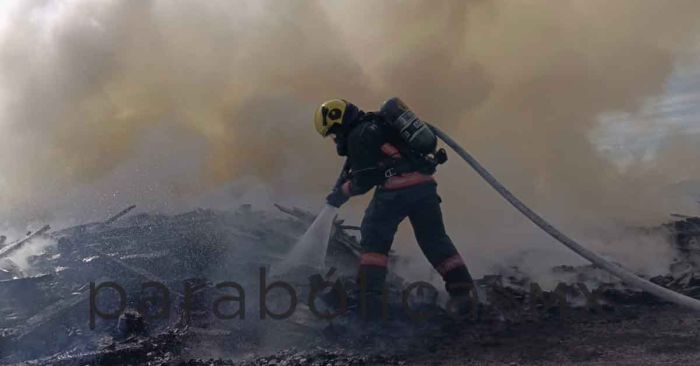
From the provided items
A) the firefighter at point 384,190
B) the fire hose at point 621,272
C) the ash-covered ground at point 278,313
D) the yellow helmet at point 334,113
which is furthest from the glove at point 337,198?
the fire hose at point 621,272

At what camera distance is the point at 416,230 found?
7.66 metres

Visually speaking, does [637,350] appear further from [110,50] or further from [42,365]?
[110,50]

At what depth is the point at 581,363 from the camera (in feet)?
19.5

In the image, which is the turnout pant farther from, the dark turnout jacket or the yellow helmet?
the yellow helmet

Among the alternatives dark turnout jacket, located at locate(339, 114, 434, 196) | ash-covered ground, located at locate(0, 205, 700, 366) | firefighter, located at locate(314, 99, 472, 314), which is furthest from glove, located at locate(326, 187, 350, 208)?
ash-covered ground, located at locate(0, 205, 700, 366)

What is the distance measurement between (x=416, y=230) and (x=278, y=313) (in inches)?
66.3

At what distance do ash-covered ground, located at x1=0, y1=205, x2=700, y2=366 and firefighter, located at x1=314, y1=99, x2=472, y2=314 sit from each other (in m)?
0.44

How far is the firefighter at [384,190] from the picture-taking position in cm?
736

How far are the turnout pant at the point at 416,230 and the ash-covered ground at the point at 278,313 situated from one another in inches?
14.6

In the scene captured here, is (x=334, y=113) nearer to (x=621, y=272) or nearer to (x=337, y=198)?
(x=337, y=198)

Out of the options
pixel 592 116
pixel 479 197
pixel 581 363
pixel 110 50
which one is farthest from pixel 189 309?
pixel 592 116

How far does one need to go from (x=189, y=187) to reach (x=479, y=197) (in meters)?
5.24

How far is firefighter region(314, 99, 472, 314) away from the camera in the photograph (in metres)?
7.36

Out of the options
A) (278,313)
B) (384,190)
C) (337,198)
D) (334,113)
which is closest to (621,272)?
(384,190)
